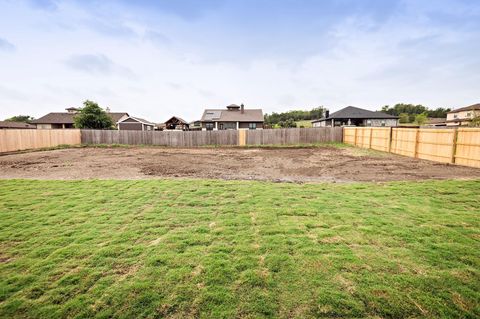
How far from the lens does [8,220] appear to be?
4504 mm

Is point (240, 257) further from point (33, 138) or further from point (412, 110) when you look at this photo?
point (412, 110)

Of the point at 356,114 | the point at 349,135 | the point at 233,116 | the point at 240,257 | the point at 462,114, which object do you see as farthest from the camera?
the point at 462,114

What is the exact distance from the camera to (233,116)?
3881 centimetres

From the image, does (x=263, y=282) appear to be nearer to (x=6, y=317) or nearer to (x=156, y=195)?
(x=6, y=317)

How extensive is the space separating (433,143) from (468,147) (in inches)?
78.9

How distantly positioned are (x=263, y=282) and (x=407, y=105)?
113 meters

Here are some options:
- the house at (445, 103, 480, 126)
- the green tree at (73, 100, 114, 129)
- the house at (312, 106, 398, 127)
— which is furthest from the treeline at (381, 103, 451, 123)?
the green tree at (73, 100, 114, 129)

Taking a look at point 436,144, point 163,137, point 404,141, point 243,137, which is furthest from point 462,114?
point 163,137

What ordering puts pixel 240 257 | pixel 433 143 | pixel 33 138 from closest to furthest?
pixel 240 257 < pixel 433 143 < pixel 33 138

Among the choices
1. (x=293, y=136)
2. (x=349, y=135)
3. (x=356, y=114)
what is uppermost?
(x=356, y=114)

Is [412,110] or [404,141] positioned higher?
[412,110]

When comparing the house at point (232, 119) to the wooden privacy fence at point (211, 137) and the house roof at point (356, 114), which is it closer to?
the wooden privacy fence at point (211, 137)

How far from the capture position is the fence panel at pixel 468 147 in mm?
10125

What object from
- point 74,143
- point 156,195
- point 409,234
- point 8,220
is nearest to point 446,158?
point 409,234
